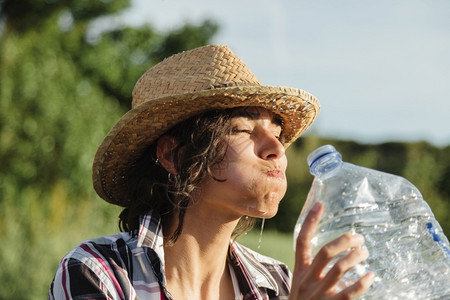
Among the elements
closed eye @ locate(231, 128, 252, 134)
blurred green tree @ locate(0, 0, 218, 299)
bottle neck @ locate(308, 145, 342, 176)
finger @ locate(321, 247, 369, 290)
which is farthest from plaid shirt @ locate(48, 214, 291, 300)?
blurred green tree @ locate(0, 0, 218, 299)

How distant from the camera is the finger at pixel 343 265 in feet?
5.87

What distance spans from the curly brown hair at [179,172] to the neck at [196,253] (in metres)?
0.04

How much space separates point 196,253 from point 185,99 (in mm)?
636

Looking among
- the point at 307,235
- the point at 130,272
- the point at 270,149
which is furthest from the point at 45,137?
the point at 307,235

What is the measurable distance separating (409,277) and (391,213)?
339 millimetres

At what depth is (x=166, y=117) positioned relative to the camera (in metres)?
2.71

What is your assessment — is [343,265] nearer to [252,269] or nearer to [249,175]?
[249,175]

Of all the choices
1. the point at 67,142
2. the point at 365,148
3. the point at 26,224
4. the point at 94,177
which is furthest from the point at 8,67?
the point at 365,148

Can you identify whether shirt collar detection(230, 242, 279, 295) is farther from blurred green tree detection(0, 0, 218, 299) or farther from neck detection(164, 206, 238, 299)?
blurred green tree detection(0, 0, 218, 299)

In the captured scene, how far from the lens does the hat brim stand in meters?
2.59

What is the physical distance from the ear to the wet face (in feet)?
0.81

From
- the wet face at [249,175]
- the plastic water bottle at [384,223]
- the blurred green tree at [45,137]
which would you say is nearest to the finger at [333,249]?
the plastic water bottle at [384,223]

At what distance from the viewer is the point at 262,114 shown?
2701 mm

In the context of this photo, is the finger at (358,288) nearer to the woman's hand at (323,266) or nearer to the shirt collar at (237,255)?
the woman's hand at (323,266)
